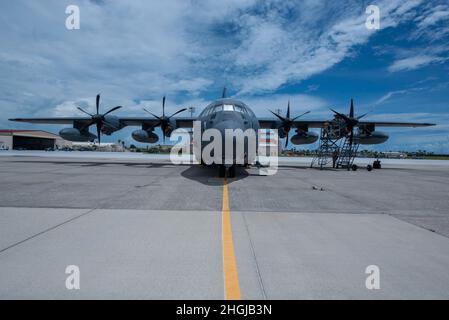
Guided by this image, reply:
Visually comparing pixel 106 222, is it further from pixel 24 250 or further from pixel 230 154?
pixel 230 154

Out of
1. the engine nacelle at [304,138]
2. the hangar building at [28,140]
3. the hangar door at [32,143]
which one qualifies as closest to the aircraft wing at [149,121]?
the engine nacelle at [304,138]

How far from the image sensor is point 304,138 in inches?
1053

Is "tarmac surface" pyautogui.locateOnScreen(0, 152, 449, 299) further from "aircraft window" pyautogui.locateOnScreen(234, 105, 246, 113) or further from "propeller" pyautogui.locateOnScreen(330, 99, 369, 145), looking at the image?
"propeller" pyautogui.locateOnScreen(330, 99, 369, 145)

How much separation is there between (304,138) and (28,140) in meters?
94.2

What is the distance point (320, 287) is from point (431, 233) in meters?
3.68

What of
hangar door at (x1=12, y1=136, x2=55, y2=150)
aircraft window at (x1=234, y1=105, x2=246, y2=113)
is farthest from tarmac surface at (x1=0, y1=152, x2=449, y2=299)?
hangar door at (x1=12, y1=136, x2=55, y2=150)

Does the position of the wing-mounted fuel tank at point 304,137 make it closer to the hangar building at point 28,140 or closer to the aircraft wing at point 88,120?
the aircraft wing at point 88,120

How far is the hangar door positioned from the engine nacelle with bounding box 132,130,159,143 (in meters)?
75.9

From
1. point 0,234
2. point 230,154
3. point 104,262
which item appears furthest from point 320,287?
point 230,154

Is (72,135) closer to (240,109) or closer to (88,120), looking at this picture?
(88,120)

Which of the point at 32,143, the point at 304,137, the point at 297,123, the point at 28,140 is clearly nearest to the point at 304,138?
the point at 304,137

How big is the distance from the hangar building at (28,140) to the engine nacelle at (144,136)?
228 ft

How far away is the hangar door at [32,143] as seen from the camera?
7921cm
